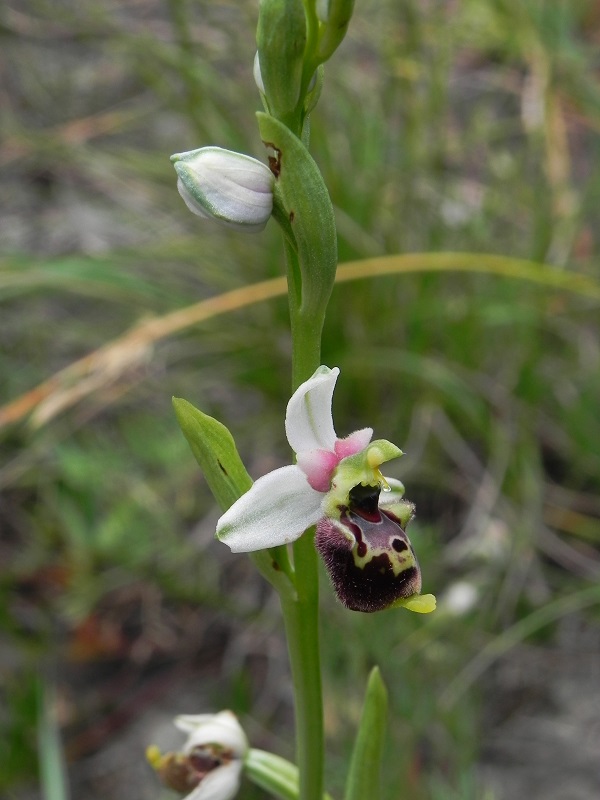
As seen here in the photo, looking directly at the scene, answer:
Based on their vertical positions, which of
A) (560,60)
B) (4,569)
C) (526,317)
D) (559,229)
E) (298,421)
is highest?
(560,60)

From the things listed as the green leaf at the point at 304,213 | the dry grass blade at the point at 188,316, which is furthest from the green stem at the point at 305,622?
the dry grass blade at the point at 188,316

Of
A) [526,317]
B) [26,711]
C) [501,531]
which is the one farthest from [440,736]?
[526,317]

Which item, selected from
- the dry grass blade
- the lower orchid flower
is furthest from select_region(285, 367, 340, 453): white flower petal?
the dry grass blade

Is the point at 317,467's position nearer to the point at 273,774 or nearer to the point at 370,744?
the point at 370,744

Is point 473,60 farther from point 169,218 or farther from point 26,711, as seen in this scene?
point 26,711

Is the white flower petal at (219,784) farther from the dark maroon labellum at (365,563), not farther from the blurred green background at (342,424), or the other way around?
the blurred green background at (342,424)

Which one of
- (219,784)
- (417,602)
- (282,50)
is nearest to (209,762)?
(219,784)
